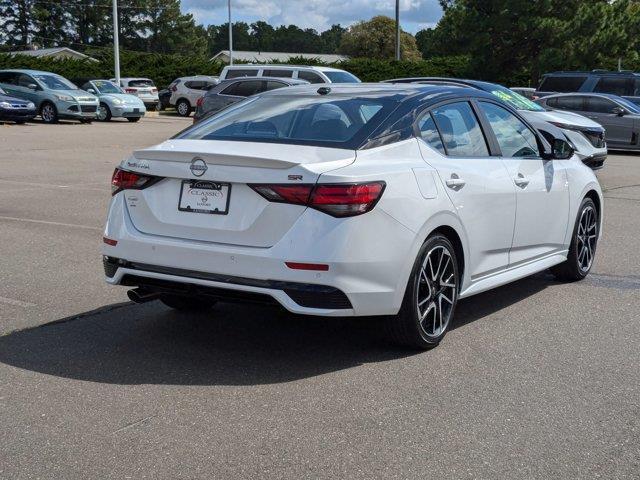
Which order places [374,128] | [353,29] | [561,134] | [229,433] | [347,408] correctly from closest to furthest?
[229,433] → [347,408] → [374,128] → [561,134] → [353,29]

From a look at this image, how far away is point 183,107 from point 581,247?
36690mm

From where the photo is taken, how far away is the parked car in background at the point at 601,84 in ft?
87.6

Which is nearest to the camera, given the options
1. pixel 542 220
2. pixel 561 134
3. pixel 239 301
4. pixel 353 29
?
pixel 239 301

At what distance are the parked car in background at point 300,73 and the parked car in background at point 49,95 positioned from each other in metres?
6.44

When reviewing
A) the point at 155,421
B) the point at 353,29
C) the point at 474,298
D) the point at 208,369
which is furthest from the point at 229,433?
the point at 353,29

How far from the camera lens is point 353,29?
4112 inches

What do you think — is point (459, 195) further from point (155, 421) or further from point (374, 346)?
point (155, 421)

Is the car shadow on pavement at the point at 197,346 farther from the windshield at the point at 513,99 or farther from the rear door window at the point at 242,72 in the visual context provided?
the rear door window at the point at 242,72

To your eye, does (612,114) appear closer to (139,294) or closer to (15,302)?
(15,302)

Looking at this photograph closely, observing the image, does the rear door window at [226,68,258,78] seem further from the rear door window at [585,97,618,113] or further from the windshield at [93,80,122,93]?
the rear door window at [585,97,618,113]

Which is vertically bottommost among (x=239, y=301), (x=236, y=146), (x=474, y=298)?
(x=474, y=298)

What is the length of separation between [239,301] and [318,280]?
498mm

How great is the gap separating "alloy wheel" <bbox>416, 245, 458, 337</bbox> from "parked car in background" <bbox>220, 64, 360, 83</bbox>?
2045cm

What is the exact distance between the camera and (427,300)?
5.62 metres
